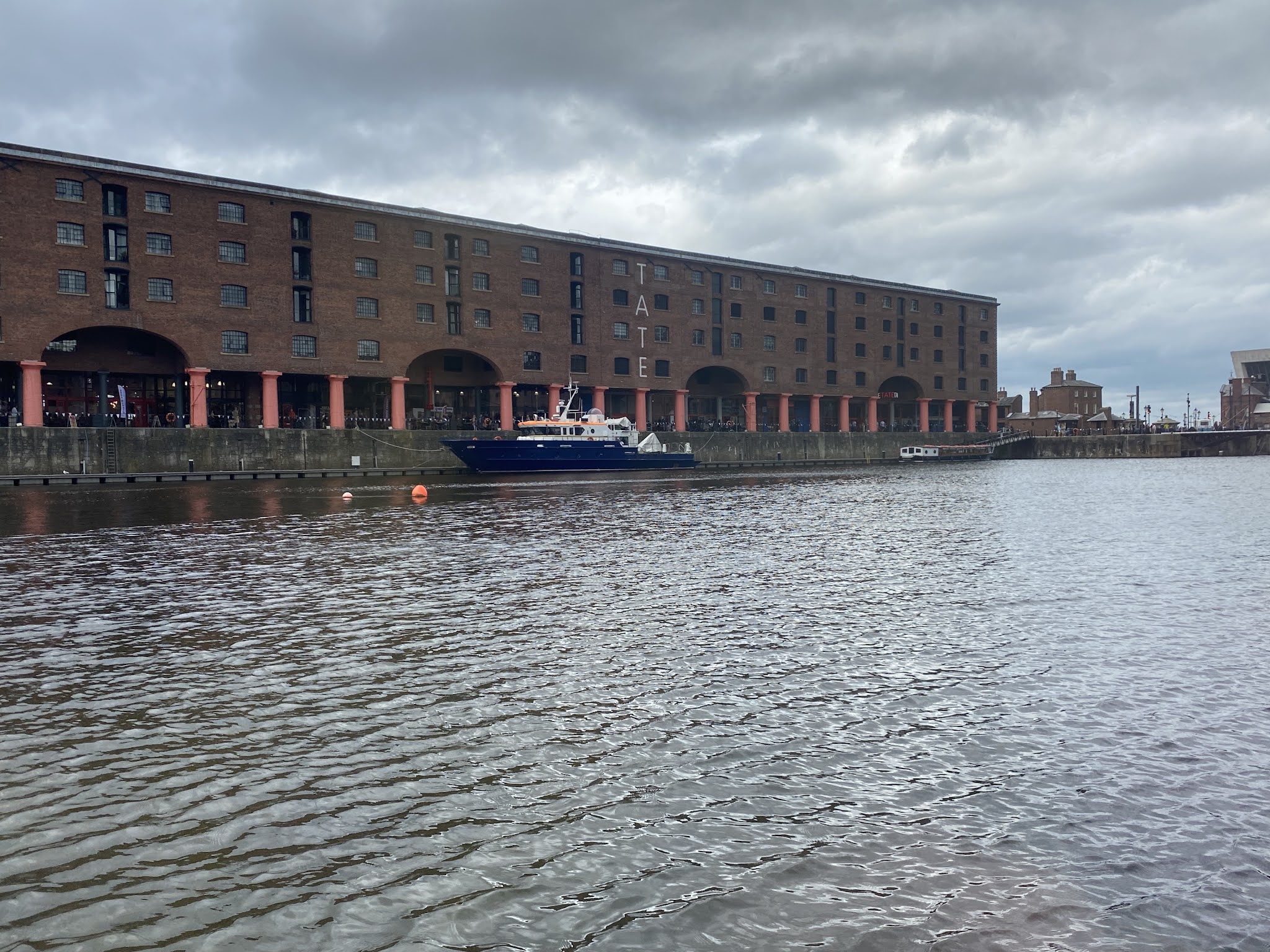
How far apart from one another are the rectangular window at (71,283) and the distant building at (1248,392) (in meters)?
126

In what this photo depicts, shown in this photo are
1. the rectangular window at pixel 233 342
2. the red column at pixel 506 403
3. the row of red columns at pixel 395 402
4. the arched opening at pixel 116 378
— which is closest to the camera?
the row of red columns at pixel 395 402

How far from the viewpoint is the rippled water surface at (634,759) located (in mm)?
4648

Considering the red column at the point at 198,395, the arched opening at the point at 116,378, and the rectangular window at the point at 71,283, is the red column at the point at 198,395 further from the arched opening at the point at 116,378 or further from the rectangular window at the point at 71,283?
the rectangular window at the point at 71,283

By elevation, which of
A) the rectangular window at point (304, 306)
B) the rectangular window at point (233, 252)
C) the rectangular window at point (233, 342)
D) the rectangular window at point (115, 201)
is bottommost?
the rectangular window at point (233, 342)

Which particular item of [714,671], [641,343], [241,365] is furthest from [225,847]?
[641,343]

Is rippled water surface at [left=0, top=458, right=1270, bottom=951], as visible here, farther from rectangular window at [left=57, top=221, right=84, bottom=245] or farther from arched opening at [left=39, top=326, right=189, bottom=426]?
arched opening at [left=39, top=326, right=189, bottom=426]

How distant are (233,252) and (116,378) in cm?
1088

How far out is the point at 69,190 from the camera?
52031 millimetres

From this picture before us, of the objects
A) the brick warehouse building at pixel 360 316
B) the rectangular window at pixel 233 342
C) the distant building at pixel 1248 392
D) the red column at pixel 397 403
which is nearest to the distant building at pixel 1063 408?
the distant building at pixel 1248 392

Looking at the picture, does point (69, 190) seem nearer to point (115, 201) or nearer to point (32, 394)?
point (115, 201)

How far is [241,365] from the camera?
187 feet

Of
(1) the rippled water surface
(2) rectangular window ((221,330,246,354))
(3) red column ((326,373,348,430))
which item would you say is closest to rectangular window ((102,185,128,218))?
(2) rectangular window ((221,330,246,354))

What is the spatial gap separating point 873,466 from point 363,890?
2977 inches

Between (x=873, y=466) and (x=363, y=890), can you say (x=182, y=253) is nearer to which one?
(x=873, y=466)
